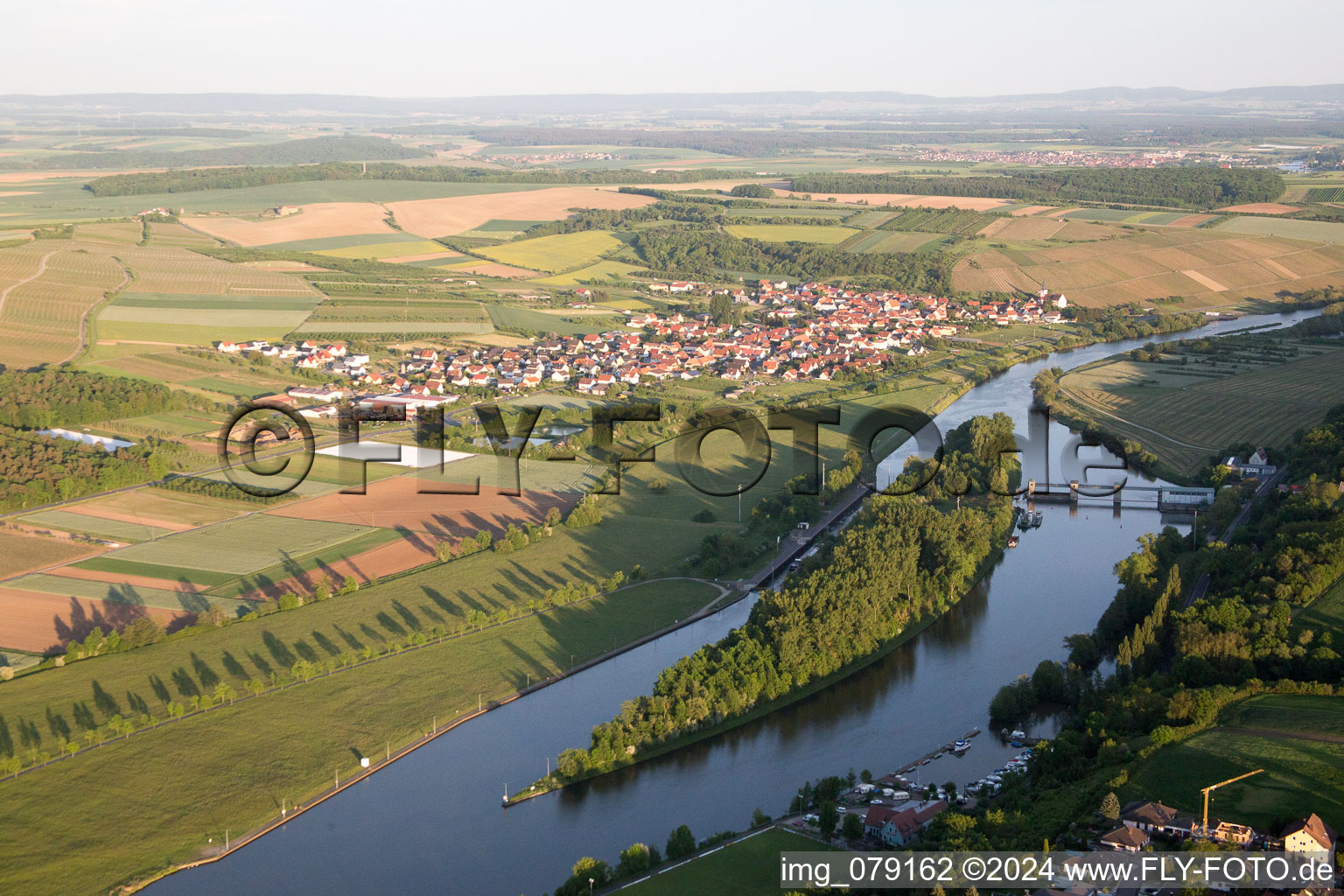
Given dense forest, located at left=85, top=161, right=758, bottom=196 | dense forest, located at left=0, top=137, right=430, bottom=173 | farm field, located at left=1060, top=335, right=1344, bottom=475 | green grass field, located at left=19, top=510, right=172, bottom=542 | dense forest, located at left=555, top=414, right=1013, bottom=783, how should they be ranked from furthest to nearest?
dense forest, located at left=0, top=137, right=430, bottom=173
dense forest, located at left=85, top=161, right=758, bottom=196
farm field, located at left=1060, top=335, right=1344, bottom=475
green grass field, located at left=19, top=510, right=172, bottom=542
dense forest, located at left=555, top=414, right=1013, bottom=783

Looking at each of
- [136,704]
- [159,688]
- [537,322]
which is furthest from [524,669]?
[537,322]


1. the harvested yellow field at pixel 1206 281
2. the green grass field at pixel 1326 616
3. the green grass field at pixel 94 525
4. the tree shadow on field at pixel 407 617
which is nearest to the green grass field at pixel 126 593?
the green grass field at pixel 94 525

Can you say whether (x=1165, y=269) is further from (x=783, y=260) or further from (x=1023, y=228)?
(x=783, y=260)

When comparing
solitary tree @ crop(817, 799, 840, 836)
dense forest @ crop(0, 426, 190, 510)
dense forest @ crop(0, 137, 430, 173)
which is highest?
dense forest @ crop(0, 137, 430, 173)

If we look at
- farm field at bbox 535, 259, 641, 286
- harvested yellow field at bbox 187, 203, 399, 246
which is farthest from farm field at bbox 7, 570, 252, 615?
harvested yellow field at bbox 187, 203, 399, 246

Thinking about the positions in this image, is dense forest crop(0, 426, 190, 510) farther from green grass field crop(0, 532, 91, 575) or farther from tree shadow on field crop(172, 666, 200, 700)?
tree shadow on field crop(172, 666, 200, 700)

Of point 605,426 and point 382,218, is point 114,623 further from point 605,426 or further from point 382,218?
point 382,218
